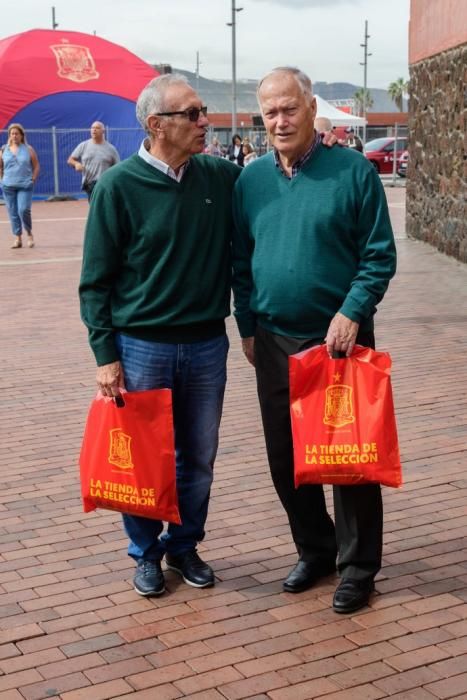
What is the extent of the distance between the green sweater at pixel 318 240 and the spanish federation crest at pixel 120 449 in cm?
66

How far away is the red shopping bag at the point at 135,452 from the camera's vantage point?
3840mm

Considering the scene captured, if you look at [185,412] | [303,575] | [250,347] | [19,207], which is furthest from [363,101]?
[303,575]

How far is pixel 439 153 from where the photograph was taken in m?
14.3

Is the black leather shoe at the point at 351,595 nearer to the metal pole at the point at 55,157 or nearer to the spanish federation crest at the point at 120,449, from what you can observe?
the spanish federation crest at the point at 120,449

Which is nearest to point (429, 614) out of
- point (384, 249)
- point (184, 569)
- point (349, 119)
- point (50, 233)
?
point (184, 569)

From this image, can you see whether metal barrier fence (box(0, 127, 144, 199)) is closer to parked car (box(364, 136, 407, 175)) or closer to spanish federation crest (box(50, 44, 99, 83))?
spanish federation crest (box(50, 44, 99, 83))

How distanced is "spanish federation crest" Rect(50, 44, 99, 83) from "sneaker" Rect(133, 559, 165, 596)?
27241 mm

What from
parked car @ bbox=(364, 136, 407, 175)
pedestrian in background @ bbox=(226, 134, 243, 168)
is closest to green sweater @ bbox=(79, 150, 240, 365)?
pedestrian in background @ bbox=(226, 134, 243, 168)

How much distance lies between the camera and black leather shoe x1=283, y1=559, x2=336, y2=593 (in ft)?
13.3

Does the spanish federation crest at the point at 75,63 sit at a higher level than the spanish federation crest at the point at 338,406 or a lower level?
higher

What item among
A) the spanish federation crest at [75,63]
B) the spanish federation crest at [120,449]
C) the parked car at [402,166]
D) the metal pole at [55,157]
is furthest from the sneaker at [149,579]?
the parked car at [402,166]

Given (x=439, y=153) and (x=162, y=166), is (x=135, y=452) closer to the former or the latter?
(x=162, y=166)

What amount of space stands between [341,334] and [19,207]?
13280mm

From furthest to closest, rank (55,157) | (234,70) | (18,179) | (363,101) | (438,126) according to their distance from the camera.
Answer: (363,101) → (234,70) → (55,157) → (18,179) → (438,126)
